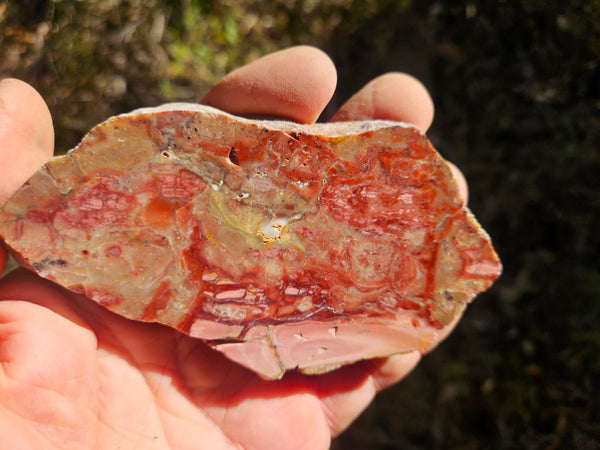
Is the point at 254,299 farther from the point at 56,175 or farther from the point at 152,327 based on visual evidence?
the point at 56,175

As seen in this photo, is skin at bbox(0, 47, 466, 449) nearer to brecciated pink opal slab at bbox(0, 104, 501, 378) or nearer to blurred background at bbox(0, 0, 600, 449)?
brecciated pink opal slab at bbox(0, 104, 501, 378)

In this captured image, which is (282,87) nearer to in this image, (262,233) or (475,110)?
(262,233)

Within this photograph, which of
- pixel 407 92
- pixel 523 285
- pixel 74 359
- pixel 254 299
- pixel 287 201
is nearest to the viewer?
pixel 74 359

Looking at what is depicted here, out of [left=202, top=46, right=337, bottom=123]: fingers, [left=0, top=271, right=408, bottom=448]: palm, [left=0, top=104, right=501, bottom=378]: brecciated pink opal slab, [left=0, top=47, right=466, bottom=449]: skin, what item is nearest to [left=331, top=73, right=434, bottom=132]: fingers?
[left=0, top=47, right=466, bottom=449]: skin

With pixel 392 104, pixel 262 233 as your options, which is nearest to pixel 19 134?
pixel 262 233

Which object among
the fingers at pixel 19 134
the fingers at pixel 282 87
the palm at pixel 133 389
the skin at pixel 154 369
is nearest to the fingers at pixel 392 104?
the skin at pixel 154 369

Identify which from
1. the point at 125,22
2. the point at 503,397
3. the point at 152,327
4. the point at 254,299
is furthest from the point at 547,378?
the point at 125,22

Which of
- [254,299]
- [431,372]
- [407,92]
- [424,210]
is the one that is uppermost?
[407,92]
